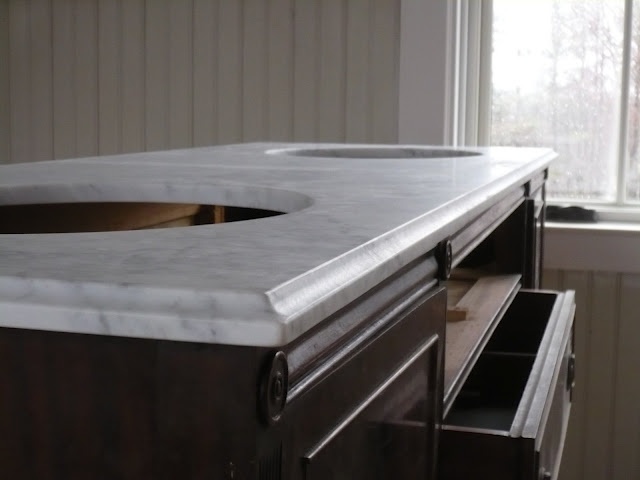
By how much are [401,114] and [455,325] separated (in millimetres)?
1640

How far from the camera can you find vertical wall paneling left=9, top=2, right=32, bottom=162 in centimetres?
367

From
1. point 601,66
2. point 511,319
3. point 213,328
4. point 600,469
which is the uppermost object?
point 601,66

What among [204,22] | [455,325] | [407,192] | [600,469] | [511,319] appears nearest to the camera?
[407,192]

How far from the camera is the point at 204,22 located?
3.41 meters

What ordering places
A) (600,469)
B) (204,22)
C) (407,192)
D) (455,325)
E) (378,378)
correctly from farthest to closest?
(204,22)
(600,469)
(455,325)
(407,192)
(378,378)

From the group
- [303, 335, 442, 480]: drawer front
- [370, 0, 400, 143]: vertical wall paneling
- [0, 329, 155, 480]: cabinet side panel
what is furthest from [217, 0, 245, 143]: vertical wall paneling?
[0, 329, 155, 480]: cabinet side panel

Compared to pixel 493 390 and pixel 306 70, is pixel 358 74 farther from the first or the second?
pixel 493 390

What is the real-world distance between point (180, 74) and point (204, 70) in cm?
9

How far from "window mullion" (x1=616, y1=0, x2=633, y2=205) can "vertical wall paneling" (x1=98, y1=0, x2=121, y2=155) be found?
5.38 feet

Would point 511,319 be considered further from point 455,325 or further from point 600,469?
point 600,469

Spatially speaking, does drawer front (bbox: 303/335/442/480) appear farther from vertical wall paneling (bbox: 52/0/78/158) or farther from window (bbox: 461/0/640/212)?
vertical wall paneling (bbox: 52/0/78/158)

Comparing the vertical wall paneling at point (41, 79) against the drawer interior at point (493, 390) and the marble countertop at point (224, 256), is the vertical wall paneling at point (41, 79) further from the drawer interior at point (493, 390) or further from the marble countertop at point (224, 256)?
the marble countertop at point (224, 256)

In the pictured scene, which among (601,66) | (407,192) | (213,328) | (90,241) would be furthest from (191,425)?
(601,66)

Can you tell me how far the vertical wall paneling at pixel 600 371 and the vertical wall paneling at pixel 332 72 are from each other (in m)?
0.92
